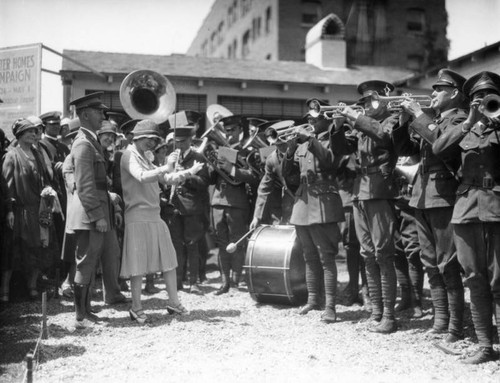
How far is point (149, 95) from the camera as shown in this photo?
9570 millimetres

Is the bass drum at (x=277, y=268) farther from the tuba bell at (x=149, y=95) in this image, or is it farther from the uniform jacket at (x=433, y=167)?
the tuba bell at (x=149, y=95)

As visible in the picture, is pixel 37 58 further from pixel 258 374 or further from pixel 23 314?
pixel 258 374

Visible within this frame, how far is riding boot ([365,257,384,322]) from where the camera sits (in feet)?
21.5

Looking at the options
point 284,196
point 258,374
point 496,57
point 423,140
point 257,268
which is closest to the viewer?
point 258,374

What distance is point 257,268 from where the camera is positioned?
25.5 feet

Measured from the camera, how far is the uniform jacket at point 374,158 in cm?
616

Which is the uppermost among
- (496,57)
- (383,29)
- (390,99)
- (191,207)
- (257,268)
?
(383,29)

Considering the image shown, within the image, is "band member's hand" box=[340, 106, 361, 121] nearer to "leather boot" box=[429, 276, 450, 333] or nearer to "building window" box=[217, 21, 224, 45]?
"leather boot" box=[429, 276, 450, 333]

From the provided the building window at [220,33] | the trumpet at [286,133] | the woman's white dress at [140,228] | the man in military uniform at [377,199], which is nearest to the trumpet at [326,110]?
the man in military uniform at [377,199]

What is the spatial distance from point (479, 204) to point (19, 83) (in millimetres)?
7995

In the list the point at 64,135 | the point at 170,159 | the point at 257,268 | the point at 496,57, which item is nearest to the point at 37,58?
the point at 64,135

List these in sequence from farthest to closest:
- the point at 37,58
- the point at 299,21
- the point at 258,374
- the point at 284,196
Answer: the point at 299,21 < the point at 37,58 < the point at 284,196 < the point at 258,374

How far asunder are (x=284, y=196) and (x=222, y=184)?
99cm

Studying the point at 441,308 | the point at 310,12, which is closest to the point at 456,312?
the point at 441,308
